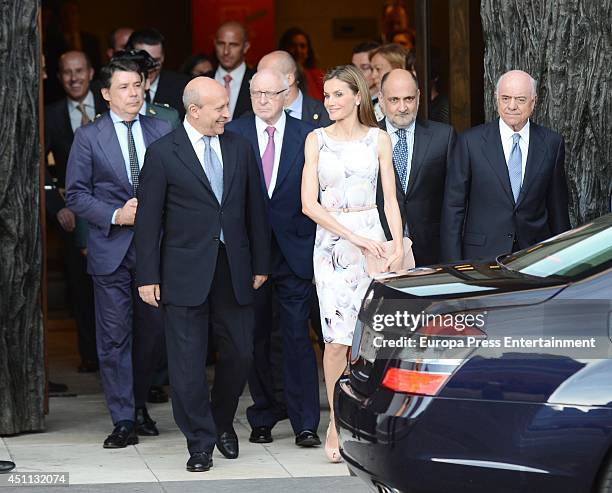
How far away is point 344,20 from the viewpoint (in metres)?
16.4

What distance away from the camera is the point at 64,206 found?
1021 centimetres

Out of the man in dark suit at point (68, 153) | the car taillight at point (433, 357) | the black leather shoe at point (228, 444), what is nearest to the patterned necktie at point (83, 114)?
the man in dark suit at point (68, 153)

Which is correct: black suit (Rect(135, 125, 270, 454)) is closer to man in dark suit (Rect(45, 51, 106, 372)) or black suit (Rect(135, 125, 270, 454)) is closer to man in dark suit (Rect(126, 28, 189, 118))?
man in dark suit (Rect(126, 28, 189, 118))

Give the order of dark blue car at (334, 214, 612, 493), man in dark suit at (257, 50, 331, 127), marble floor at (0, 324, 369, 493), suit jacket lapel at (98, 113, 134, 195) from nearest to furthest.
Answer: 1. dark blue car at (334, 214, 612, 493)
2. marble floor at (0, 324, 369, 493)
3. suit jacket lapel at (98, 113, 134, 195)
4. man in dark suit at (257, 50, 331, 127)

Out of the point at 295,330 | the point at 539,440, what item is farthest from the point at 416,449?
the point at 295,330

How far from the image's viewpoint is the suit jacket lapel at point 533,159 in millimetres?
7711

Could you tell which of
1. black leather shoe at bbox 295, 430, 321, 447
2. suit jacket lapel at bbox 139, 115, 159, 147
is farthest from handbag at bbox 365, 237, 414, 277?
suit jacket lapel at bbox 139, 115, 159, 147

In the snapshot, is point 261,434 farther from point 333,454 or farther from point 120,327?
point 120,327

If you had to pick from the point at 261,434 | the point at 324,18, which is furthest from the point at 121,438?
the point at 324,18

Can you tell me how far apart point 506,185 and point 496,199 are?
0.09m

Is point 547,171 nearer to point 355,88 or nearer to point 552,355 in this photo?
point 355,88

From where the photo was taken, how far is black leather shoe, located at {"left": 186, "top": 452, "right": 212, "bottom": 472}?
7316mm

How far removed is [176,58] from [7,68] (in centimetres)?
926

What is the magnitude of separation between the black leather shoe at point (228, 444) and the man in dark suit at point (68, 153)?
2.82 meters
